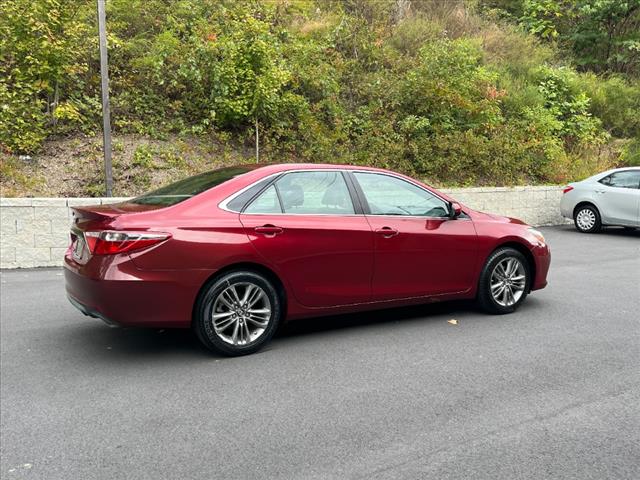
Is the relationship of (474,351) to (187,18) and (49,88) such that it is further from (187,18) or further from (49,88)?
(187,18)

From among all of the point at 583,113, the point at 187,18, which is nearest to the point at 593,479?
the point at 187,18

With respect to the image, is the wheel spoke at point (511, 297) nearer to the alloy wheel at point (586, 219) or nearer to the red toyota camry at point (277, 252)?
the red toyota camry at point (277, 252)

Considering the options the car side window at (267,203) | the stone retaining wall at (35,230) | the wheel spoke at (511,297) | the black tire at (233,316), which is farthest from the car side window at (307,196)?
the stone retaining wall at (35,230)

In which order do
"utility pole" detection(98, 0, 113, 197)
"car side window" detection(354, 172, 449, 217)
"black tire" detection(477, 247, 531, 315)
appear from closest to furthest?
1. "car side window" detection(354, 172, 449, 217)
2. "black tire" detection(477, 247, 531, 315)
3. "utility pole" detection(98, 0, 113, 197)

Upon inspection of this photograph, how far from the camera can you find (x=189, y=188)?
5.51m

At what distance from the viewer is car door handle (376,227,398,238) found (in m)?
5.74

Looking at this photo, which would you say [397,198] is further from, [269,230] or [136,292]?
[136,292]

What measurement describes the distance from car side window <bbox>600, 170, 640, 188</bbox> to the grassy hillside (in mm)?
2338

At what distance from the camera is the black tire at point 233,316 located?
494cm

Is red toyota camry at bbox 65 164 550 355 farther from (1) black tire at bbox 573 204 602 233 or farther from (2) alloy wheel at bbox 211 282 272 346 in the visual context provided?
(1) black tire at bbox 573 204 602 233

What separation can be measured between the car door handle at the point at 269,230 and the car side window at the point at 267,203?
17 centimetres

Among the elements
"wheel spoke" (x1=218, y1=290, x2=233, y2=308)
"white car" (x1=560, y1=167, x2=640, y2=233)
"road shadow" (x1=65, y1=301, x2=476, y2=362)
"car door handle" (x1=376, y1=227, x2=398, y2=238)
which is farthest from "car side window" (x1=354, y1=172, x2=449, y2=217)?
"white car" (x1=560, y1=167, x2=640, y2=233)

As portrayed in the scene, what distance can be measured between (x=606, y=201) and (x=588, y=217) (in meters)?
0.53

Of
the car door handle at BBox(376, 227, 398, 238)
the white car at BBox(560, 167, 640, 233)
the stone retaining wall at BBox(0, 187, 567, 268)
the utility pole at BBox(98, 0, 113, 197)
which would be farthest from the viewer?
the white car at BBox(560, 167, 640, 233)
